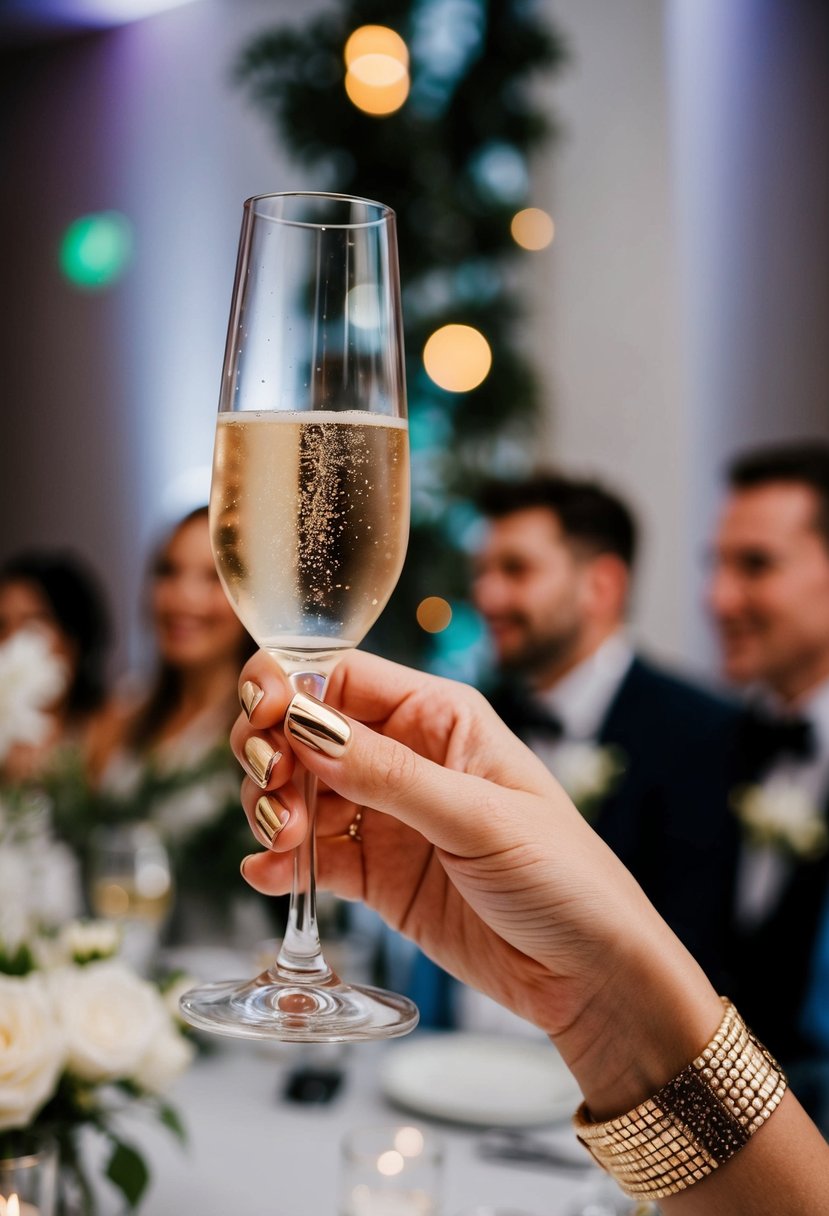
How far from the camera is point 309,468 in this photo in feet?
2.60

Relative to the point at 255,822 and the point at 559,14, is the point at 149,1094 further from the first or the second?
the point at 559,14

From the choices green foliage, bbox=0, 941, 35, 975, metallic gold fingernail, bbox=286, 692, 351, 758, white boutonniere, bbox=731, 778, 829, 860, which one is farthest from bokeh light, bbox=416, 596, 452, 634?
metallic gold fingernail, bbox=286, 692, 351, 758

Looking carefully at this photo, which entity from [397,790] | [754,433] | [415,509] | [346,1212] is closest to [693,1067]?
[397,790]

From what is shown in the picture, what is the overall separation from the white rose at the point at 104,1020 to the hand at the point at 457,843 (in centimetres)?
26

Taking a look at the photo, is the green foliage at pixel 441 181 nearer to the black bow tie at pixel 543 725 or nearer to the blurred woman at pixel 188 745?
the blurred woman at pixel 188 745

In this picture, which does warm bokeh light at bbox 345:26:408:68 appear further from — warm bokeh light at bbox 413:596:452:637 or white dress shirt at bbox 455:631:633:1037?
white dress shirt at bbox 455:631:633:1037

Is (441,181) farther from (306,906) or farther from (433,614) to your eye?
(306,906)

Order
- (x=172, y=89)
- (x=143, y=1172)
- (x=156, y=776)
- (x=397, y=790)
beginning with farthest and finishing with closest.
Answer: (x=172, y=89)
(x=156, y=776)
(x=143, y=1172)
(x=397, y=790)

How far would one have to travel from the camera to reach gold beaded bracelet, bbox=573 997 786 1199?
0.87 meters

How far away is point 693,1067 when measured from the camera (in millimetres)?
878

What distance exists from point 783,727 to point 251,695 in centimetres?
245

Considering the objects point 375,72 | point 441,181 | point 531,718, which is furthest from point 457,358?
point 531,718

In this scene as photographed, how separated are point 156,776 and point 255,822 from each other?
5.28 feet

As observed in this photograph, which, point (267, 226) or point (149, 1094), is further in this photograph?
point (149, 1094)
